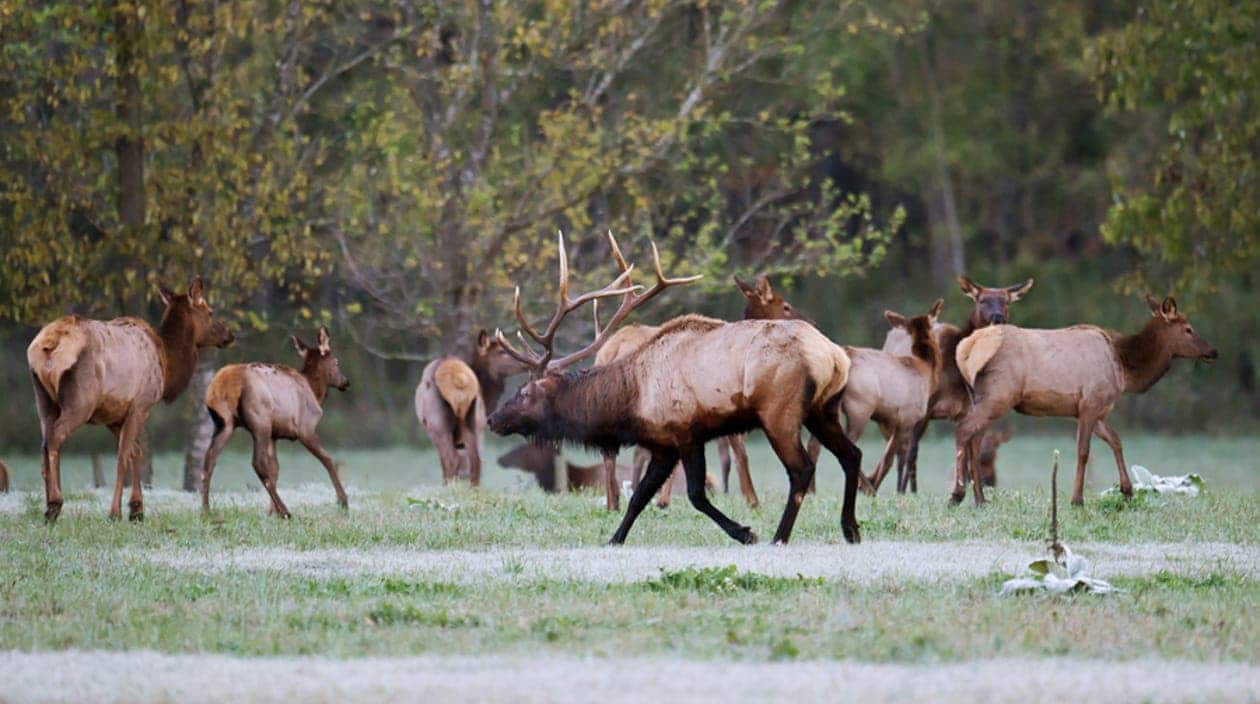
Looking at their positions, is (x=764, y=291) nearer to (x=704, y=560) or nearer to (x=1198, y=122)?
(x=704, y=560)

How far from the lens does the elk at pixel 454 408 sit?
19281 millimetres

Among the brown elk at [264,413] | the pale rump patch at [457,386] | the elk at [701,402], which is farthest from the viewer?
the pale rump patch at [457,386]

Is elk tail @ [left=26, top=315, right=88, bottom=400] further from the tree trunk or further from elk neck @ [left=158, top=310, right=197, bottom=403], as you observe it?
the tree trunk

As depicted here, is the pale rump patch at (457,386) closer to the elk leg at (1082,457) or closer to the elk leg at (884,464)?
→ the elk leg at (884,464)

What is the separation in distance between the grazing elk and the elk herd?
0.06 feet

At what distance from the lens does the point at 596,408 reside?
12719 mm

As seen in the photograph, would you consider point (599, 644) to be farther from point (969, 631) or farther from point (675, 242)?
point (675, 242)

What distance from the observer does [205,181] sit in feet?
66.7

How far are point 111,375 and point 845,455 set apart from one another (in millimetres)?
5322

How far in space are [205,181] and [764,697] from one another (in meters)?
14.1

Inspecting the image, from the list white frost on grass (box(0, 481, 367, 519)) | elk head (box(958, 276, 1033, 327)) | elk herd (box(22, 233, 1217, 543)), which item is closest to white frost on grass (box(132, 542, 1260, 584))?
elk herd (box(22, 233, 1217, 543))

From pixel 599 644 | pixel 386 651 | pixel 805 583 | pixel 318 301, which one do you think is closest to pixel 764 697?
pixel 599 644

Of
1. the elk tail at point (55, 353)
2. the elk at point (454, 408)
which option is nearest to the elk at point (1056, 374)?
the elk at point (454, 408)

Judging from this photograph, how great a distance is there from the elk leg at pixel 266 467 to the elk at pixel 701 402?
2.53 m
